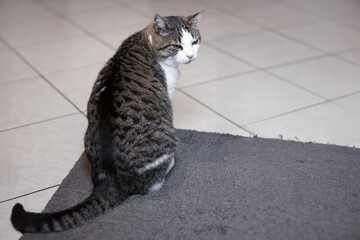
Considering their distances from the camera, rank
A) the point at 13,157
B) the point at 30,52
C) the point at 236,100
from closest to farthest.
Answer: the point at 13,157 → the point at 236,100 → the point at 30,52

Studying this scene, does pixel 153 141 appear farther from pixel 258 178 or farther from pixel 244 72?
pixel 244 72

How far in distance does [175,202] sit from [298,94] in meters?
1.17

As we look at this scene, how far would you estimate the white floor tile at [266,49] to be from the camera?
302 cm

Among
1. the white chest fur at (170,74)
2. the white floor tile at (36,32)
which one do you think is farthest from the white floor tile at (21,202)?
the white floor tile at (36,32)

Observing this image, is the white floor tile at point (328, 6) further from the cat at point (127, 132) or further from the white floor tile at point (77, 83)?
the cat at point (127, 132)

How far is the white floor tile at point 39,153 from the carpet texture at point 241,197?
0.10 m

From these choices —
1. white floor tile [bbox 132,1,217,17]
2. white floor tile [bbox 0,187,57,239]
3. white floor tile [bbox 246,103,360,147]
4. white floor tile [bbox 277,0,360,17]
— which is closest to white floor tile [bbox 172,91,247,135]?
white floor tile [bbox 246,103,360,147]

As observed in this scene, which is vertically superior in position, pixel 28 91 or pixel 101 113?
pixel 101 113

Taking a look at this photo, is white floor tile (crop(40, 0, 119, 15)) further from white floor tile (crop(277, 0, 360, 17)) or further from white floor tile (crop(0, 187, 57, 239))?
white floor tile (crop(0, 187, 57, 239))

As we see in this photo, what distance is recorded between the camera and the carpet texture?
5.11ft

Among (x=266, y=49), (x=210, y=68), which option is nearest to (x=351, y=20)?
(x=266, y=49)

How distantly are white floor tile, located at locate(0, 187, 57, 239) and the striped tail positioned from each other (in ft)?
0.13

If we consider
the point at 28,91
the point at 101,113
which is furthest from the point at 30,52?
the point at 101,113

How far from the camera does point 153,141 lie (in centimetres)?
166
